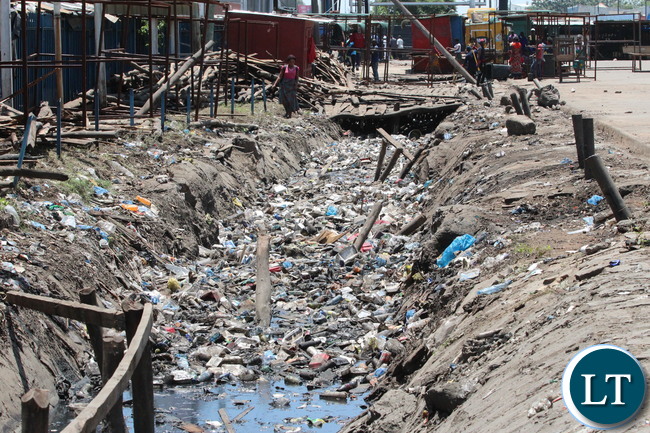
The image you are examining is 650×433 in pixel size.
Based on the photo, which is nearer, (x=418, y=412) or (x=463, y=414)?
(x=463, y=414)

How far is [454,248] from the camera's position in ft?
30.4

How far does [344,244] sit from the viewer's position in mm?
12547

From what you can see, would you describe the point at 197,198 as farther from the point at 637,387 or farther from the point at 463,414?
the point at 637,387

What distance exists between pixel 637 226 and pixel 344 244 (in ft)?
19.4

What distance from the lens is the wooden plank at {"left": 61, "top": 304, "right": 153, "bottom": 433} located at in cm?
402

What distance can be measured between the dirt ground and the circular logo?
0.08 m

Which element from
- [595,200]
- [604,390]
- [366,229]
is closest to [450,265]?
[595,200]

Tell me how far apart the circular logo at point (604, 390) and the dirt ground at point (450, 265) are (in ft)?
0.25

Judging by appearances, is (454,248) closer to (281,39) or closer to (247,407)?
(247,407)

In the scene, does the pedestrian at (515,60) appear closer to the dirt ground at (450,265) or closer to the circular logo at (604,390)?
the dirt ground at (450,265)

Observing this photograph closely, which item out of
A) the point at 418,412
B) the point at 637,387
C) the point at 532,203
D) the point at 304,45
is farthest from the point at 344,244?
the point at 304,45

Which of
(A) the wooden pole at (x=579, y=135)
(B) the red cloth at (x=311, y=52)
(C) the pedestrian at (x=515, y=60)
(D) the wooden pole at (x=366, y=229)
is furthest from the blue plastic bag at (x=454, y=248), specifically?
(C) the pedestrian at (x=515, y=60)

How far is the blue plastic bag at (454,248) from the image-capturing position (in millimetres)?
9195

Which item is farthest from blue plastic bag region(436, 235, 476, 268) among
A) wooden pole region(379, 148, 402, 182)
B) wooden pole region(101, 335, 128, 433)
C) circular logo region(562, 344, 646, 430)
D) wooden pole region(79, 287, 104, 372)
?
wooden pole region(379, 148, 402, 182)
